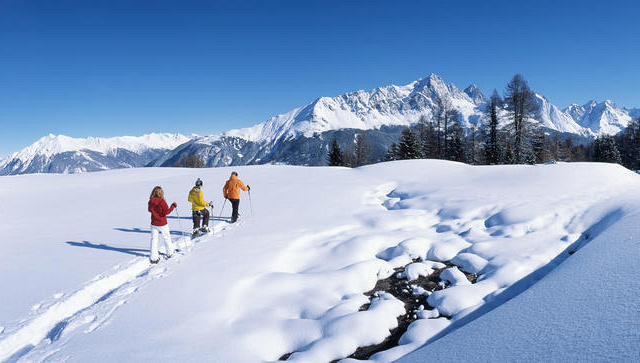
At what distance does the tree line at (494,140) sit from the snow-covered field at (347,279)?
16888 mm

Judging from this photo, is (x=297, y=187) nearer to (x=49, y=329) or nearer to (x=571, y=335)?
(x=49, y=329)

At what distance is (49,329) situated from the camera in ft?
A: 14.7

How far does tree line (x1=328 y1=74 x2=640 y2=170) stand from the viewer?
85.4 ft

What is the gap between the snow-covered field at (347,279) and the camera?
2.63 metres

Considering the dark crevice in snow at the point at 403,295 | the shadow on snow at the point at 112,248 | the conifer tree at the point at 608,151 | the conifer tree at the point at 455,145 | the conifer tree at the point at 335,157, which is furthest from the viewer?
the conifer tree at the point at 608,151

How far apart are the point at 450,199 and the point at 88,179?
23948 mm

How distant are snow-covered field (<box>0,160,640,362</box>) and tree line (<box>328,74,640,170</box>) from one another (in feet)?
55.4

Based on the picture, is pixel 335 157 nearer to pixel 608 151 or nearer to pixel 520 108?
pixel 520 108

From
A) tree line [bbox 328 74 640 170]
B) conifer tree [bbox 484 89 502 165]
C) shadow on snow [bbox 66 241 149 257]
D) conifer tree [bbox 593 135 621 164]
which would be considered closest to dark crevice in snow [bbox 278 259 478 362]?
shadow on snow [bbox 66 241 149 257]

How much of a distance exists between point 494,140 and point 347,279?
107 ft

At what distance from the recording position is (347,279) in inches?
197

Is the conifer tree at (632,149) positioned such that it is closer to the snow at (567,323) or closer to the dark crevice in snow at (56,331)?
the snow at (567,323)

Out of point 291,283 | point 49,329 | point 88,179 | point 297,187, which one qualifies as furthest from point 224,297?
point 88,179

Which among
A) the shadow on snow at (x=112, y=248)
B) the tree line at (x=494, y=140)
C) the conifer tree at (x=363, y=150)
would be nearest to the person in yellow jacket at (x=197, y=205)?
the shadow on snow at (x=112, y=248)
